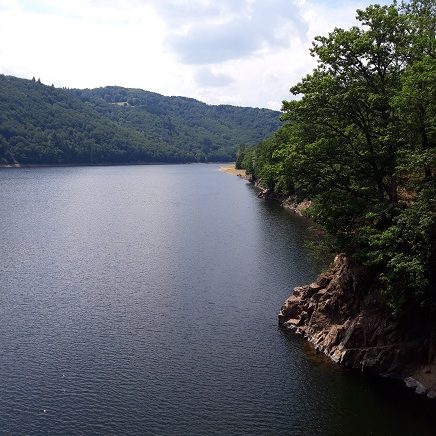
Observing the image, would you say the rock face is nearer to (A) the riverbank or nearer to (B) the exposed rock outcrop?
(A) the riverbank

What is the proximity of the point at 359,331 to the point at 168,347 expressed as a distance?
14036 millimetres

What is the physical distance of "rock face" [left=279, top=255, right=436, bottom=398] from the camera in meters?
34.2

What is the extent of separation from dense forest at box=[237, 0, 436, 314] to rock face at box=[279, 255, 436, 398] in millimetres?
1806

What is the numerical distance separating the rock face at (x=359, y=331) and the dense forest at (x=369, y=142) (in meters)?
1.81

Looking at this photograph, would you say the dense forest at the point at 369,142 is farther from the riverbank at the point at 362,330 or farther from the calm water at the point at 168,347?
the calm water at the point at 168,347

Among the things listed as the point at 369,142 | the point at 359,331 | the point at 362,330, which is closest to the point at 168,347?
the point at 359,331

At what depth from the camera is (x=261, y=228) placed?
87.2 m

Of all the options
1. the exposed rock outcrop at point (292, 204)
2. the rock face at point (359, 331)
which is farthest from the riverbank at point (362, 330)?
the exposed rock outcrop at point (292, 204)

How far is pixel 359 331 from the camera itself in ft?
121

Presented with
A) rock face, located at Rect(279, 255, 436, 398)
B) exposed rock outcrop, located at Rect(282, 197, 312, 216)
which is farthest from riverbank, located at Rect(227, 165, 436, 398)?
exposed rock outcrop, located at Rect(282, 197, 312, 216)

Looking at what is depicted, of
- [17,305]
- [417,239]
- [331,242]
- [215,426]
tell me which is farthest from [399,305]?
[17,305]

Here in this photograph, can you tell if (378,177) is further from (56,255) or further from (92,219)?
(92,219)

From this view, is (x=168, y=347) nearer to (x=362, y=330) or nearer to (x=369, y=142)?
(x=362, y=330)

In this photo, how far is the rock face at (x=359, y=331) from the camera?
112 ft
